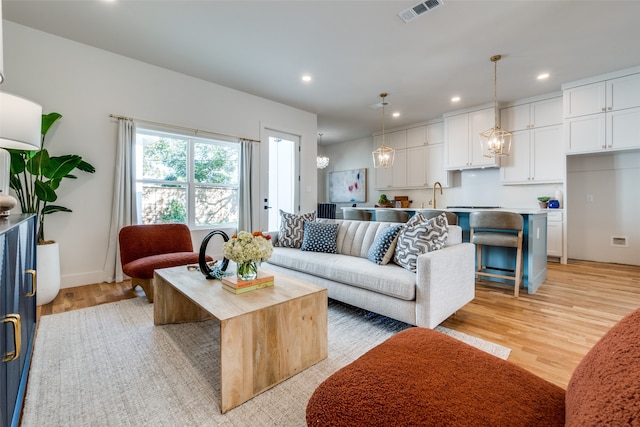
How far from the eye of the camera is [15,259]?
4.25 ft

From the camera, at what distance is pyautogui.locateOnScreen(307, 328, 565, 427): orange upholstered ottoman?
740 mm

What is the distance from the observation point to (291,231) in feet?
11.1

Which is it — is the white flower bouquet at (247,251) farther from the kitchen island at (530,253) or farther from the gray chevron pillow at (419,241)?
the kitchen island at (530,253)

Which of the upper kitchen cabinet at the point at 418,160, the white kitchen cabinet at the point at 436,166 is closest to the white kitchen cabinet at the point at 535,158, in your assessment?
the white kitchen cabinet at the point at 436,166

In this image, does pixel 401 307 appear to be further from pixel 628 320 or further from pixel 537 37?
pixel 537 37

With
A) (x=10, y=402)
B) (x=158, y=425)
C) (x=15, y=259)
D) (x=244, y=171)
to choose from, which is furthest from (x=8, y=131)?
(x=244, y=171)

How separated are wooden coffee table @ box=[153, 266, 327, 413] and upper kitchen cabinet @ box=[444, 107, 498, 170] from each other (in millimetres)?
4783

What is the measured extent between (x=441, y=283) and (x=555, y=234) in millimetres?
3854

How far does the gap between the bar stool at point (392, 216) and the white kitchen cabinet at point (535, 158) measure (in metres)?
2.53

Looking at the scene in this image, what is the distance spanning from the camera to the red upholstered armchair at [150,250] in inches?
108

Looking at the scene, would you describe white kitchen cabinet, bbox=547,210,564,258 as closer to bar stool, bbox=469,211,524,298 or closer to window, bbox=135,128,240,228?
bar stool, bbox=469,211,524,298

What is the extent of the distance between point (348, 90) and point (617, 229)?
481 cm

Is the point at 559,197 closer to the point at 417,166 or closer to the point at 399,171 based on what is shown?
the point at 417,166

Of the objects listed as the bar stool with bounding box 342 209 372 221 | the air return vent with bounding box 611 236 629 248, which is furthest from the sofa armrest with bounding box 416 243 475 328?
the air return vent with bounding box 611 236 629 248
